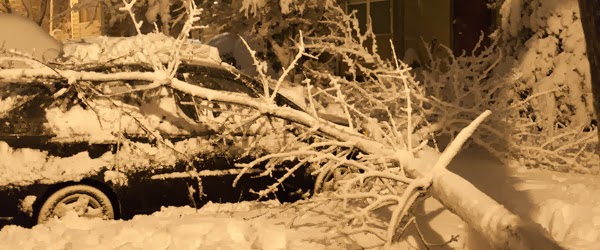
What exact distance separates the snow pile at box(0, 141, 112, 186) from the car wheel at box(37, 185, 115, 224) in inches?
4.6

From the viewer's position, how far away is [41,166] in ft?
20.4

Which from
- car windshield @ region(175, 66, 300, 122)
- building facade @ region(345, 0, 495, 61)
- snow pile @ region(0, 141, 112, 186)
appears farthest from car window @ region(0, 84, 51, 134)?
building facade @ region(345, 0, 495, 61)

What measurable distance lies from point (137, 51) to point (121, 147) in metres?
0.87

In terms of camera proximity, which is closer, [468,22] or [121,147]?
[121,147]

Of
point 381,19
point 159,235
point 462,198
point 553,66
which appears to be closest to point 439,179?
point 462,198

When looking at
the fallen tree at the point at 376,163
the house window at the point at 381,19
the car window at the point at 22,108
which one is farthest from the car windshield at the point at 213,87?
the house window at the point at 381,19

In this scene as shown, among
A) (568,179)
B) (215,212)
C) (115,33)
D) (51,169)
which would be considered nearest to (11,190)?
(51,169)

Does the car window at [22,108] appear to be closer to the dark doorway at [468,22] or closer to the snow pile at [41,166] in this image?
the snow pile at [41,166]

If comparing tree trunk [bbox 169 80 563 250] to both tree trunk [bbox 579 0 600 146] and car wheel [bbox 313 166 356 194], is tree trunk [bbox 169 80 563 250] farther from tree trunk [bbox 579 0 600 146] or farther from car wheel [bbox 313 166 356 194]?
car wheel [bbox 313 166 356 194]

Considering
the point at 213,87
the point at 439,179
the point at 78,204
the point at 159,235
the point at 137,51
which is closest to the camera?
the point at 439,179

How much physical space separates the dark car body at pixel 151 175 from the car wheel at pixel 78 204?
5 cm

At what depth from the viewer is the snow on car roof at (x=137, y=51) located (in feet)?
22.6

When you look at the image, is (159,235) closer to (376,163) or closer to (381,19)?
(376,163)

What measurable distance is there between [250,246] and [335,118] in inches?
77.0
